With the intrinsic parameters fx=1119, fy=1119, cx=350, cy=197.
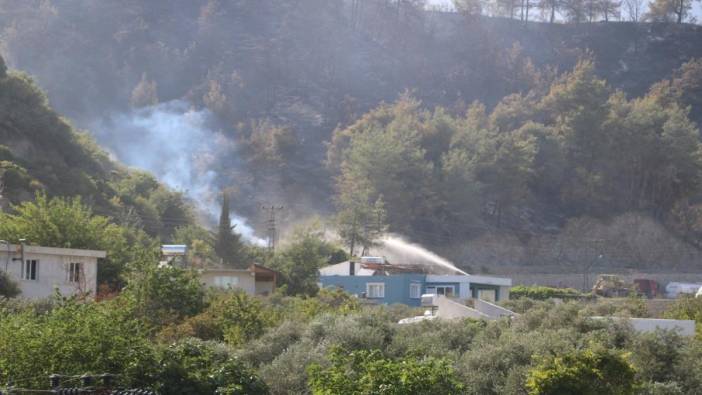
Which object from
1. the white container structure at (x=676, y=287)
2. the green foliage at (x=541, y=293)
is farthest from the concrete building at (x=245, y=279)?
the white container structure at (x=676, y=287)

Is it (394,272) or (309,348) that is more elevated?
(394,272)

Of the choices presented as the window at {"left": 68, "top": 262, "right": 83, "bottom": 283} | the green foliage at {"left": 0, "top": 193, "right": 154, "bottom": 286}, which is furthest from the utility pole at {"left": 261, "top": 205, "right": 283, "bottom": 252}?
the window at {"left": 68, "top": 262, "right": 83, "bottom": 283}

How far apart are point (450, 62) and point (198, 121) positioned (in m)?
45.5

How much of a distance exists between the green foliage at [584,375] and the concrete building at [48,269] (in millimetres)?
19193

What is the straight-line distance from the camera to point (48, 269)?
137ft

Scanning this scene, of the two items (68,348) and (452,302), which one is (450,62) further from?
(68,348)

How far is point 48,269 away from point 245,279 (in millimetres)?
16461

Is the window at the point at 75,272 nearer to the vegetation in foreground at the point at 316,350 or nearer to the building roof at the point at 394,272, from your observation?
the vegetation in foreground at the point at 316,350

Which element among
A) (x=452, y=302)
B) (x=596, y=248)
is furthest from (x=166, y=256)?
(x=596, y=248)

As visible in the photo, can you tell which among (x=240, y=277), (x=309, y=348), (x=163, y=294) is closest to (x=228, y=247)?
(x=240, y=277)

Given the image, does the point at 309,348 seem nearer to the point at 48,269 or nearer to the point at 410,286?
the point at 48,269

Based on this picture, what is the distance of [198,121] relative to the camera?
146000 millimetres

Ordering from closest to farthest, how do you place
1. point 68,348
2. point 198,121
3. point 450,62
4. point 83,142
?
point 68,348 → point 83,142 → point 198,121 → point 450,62

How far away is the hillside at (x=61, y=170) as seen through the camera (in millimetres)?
75562
